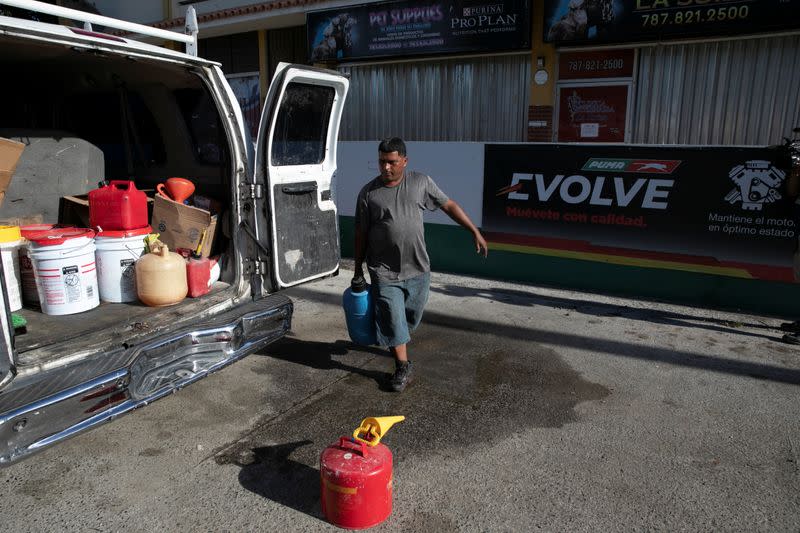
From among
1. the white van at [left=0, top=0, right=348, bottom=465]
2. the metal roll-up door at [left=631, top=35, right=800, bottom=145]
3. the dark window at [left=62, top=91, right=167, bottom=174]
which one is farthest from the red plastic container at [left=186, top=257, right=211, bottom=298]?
the metal roll-up door at [left=631, top=35, right=800, bottom=145]

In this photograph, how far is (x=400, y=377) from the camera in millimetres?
4297

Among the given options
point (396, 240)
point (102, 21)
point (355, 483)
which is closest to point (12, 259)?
point (102, 21)

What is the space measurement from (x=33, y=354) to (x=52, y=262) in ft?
2.11

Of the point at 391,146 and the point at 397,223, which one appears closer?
the point at 391,146

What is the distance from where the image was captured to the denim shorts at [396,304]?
4148mm

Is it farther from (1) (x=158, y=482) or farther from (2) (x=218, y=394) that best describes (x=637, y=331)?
(1) (x=158, y=482)

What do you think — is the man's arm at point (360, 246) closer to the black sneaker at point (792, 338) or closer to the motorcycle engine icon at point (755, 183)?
the black sneaker at point (792, 338)

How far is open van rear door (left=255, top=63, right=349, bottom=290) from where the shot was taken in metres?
3.99

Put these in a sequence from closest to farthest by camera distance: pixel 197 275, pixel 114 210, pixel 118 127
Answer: pixel 114 210 → pixel 197 275 → pixel 118 127

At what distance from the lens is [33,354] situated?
2.94 m

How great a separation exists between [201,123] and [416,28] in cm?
703

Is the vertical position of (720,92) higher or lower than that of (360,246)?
higher

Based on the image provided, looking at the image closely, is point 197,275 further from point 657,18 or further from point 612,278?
point 657,18

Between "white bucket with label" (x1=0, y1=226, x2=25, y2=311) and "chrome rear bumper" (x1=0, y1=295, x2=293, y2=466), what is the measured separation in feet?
3.24
